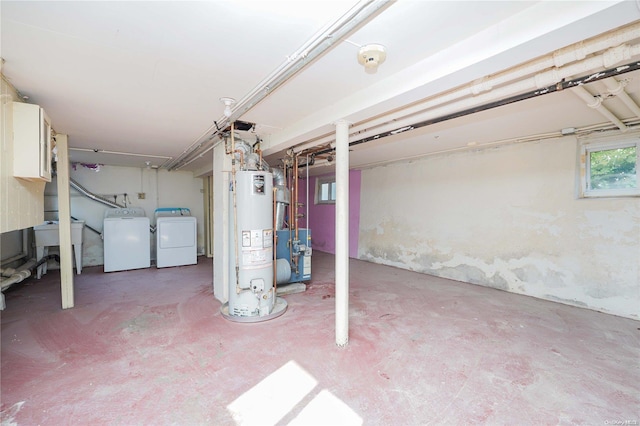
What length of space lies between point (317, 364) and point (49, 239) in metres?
5.12

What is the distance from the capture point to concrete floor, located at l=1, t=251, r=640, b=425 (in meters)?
1.63

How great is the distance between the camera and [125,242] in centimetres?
503

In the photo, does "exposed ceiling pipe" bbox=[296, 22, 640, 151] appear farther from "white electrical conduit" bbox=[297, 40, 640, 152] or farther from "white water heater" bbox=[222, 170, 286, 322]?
"white water heater" bbox=[222, 170, 286, 322]

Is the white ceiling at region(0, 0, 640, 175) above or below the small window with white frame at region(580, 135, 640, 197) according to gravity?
above

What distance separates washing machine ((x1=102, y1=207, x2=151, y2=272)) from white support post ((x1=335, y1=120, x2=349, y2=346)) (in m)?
4.42

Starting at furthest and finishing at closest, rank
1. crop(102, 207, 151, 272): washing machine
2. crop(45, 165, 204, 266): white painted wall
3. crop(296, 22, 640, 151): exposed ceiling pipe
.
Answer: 1. crop(45, 165, 204, 266): white painted wall
2. crop(102, 207, 151, 272): washing machine
3. crop(296, 22, 640, 151): exposed ceiling pipe

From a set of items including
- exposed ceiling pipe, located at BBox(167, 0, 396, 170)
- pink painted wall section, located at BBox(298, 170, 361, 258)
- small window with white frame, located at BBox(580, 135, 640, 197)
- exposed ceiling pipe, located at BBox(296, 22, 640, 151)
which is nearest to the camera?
exposed ceiling pipe, located at BBox(167, 0, 396, 170)

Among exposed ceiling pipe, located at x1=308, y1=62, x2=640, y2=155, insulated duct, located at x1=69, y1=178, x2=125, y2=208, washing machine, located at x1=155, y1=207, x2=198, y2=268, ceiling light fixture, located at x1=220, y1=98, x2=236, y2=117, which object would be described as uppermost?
ceiling light fixture, located at x1=220, y1=98, x2=236, y2=117

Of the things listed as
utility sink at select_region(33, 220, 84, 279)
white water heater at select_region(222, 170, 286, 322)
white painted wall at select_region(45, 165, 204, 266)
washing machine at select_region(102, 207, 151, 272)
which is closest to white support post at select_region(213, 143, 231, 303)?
white water heater at select_region(222, 170, 286, 322)

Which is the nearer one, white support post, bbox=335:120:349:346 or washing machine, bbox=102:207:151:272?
white support post, bbox=335:120:349:346

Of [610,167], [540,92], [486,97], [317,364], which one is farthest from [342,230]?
[610,167]

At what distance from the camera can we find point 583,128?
10.2 ft

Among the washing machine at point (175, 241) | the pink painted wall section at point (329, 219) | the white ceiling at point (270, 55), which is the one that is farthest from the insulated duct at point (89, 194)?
the pink painted wall section at point (329, 219)

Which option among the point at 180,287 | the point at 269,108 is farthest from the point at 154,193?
the point at 269,108
